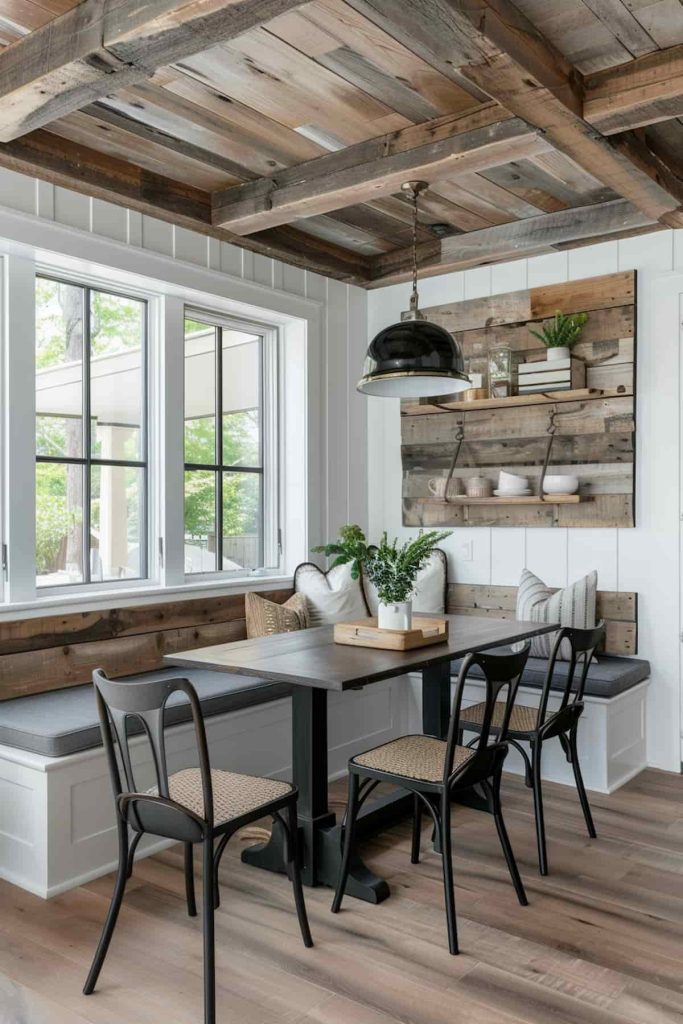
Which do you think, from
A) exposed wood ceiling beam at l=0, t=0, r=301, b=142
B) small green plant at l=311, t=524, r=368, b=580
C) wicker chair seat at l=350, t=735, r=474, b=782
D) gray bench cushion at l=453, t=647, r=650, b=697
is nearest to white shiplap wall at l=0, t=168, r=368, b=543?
small green plant at l=311, t=524, r=368, b=580

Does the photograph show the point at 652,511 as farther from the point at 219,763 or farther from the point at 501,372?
the point at 219,763

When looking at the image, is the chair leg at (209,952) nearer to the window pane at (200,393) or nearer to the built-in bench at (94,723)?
the built-in bench at (94,723)

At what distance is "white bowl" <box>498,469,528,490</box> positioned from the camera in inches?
176

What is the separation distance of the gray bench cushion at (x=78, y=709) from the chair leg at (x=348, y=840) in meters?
0.82

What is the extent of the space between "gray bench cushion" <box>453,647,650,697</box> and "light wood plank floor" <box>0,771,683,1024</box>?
2.37 feet

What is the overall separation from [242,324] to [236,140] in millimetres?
1259

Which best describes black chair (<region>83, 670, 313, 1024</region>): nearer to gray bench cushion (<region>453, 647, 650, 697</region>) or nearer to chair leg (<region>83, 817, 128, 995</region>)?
chair leg (<region>83, 817, 128, 995</region>)

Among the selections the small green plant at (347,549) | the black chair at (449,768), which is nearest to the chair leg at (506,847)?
the black chair at (449,768)

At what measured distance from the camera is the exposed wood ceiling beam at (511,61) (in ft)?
7.55

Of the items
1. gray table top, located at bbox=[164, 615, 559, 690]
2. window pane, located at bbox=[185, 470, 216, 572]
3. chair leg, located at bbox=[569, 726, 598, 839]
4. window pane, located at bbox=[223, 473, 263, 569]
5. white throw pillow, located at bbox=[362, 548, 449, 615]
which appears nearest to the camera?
gray table top, located at bbox=[164, 615, 559, 690]

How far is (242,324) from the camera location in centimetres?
456

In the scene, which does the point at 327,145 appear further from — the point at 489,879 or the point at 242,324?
the point at 489,879

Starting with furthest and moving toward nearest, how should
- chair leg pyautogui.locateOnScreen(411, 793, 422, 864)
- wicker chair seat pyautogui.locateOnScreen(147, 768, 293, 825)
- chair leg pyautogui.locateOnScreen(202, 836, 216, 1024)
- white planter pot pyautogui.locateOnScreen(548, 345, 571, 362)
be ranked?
white planter pot pyautogui.locateOnScreen(548, 345, 571, 362) → chair leg pyautogui.locateOnScreen(411, 793, 422, 864) → wicker chair seat pyautogui.locateOnScreen(147, 768, 293, 825) → chair leg pyautogui.locateOnScreen(202, 836, 216, 1024)

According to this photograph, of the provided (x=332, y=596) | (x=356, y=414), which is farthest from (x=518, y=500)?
(x=356, y=414)
